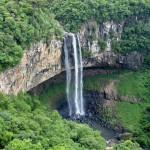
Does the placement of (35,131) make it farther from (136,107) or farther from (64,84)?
(136,107)

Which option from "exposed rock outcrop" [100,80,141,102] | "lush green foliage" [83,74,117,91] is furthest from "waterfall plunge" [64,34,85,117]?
"exposed rock outcrop" [100,80,141,102]

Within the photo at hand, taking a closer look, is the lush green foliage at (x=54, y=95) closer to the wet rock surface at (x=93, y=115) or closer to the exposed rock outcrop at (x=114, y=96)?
the wet rock surface at (x=93, y=115)

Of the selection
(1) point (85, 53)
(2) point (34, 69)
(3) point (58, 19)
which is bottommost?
(2) point (34, 69)

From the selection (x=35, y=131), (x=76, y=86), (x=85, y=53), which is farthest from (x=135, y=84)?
(x=35, y=131)

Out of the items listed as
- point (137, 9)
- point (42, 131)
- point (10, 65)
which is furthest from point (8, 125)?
point (137, 9)

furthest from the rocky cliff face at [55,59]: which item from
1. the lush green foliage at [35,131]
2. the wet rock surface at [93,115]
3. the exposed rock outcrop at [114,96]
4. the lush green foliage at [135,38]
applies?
the wet rock surface at [93,115]

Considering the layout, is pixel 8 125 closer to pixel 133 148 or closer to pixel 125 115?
pixel 133 148
